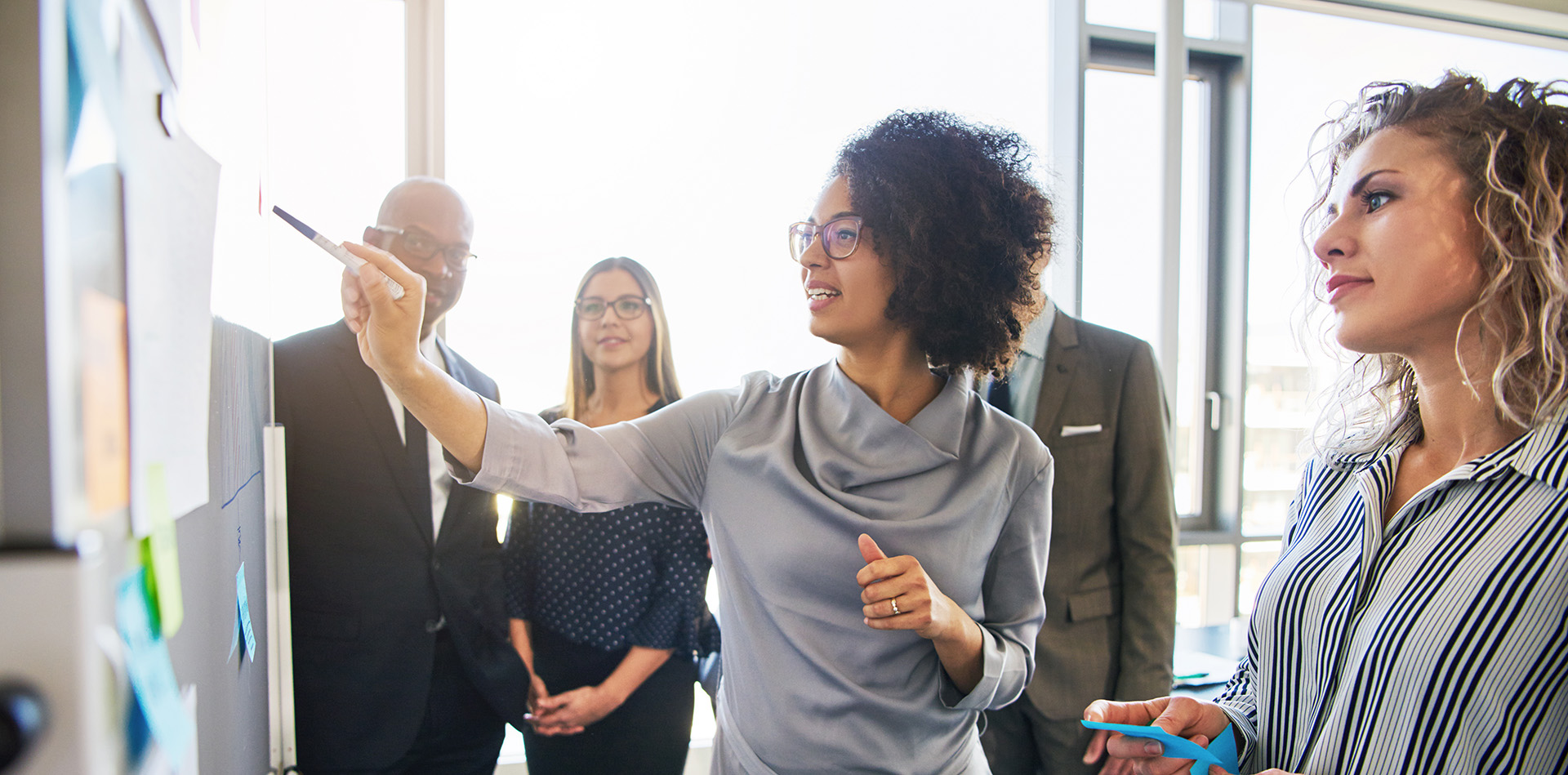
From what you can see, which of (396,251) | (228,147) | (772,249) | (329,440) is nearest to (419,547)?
(329,440)

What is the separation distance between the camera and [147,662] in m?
0.50

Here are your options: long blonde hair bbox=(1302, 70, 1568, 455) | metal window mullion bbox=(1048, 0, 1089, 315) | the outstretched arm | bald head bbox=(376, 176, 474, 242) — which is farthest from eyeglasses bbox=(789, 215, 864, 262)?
metal window mullion bbox=(1048, 0, 1089, 315)

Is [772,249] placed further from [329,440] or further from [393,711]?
[393,711]

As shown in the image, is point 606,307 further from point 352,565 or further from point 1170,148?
point 1170,148

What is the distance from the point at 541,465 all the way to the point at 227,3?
703 millimetres

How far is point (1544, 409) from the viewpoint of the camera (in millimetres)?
897

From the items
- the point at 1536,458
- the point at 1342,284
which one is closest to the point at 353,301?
the point at 1342,284

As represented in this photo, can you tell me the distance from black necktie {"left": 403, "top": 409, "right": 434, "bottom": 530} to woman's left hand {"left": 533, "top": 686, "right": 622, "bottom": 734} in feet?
1.68

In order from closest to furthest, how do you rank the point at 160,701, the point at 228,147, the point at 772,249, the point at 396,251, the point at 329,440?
the point at 160,701 → the point at 228,147 → the point at 329,440 → the point at 396,251 → the point at 772,249

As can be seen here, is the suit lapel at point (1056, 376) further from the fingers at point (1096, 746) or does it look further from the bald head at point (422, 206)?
the bald head at point (422, 206)

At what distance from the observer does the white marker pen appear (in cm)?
85

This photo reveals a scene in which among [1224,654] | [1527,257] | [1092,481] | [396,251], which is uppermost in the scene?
[396,251]

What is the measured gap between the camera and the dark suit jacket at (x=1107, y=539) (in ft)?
5.77

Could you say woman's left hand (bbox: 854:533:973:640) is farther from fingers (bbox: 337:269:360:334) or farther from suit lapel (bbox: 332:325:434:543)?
suit lapel (bbox: 332:325:434:543)
